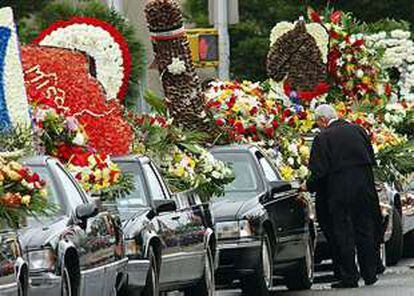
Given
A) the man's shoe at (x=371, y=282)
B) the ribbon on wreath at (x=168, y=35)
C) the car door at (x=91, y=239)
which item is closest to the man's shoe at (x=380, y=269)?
the man's shoe at (x=371, y=282)

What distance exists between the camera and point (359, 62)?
29.0 m

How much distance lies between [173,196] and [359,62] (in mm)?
12564

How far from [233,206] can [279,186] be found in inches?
41.7

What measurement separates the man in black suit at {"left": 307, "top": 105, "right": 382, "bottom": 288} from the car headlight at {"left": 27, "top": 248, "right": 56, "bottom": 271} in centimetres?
749

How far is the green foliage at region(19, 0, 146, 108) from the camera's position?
24216 millimetres

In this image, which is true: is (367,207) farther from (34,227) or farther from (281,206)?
(34,227)

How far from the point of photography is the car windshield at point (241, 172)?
18922mm

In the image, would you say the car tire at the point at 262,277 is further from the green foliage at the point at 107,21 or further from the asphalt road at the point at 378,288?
the green foliage at the point at 107,21

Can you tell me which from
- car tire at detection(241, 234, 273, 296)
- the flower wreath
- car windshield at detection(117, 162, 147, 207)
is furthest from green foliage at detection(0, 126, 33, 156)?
the flower wreath

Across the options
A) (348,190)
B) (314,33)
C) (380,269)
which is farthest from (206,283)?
(314,33)

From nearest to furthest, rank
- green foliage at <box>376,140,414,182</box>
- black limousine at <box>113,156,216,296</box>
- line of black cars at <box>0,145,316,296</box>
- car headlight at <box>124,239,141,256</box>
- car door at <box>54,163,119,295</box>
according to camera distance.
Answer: line of black cars at <box>0,145,316,296</box>, car door at <box>54,163,119,295</box>, car headlight at <box>124,239,141,256</box>, black limousine at <box>113,156,216,296</box>, green foliage at <box>376,140,414,182</box>

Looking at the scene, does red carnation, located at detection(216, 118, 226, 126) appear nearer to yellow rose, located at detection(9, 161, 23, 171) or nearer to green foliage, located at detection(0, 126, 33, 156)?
green foliage, located at detection(0, 126, 33, 156)

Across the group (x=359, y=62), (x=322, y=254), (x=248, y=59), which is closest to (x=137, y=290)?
(x=322, y=254)

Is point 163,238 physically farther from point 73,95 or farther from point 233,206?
point 233,206
